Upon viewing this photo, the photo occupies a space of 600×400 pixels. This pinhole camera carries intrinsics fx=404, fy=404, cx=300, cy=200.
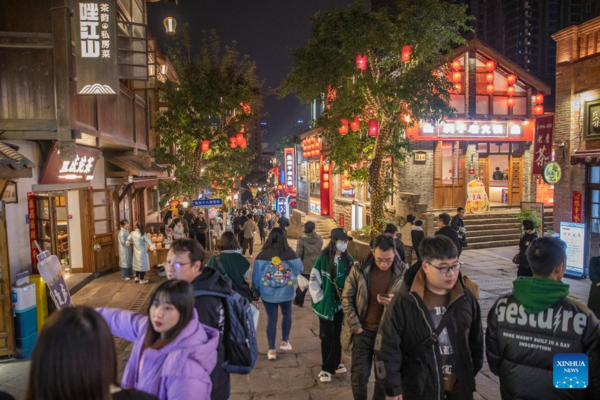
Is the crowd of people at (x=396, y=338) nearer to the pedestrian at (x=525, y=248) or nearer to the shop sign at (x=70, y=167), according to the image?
the pedestrian at (x=525, y=248)

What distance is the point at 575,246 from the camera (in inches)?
441

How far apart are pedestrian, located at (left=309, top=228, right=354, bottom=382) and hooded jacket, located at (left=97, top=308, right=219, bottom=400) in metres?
2.63

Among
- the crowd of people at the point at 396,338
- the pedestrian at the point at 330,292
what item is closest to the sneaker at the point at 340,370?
the pedestrian at the point at 330,292

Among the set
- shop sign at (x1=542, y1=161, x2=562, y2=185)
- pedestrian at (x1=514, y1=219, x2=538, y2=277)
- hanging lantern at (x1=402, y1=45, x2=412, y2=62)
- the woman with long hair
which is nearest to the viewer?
the woman with long hair

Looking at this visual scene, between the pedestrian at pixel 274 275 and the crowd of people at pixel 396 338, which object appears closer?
the crowd of people at pixel 396 338

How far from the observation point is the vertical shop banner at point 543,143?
13234 millimetres

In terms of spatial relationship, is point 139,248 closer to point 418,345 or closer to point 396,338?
point 396,338

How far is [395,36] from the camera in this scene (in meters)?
12.5

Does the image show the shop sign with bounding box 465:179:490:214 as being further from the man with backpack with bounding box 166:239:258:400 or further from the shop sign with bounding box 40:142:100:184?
the man with backpack with bounding box 166:239:258:400

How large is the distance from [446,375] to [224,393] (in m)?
1.82

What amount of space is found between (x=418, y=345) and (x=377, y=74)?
495 inches

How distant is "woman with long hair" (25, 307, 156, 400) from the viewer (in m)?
1.63

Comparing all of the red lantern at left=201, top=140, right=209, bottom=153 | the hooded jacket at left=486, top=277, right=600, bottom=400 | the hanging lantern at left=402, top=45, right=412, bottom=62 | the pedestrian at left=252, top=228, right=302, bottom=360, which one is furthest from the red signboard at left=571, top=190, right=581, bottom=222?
the red lantern at left=201, top=140, right=209, bottom=153

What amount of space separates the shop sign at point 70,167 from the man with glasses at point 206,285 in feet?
21.5
